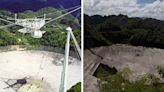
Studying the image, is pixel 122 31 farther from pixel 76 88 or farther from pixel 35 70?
pixel 35 70

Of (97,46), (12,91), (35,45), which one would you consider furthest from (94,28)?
(12,91)

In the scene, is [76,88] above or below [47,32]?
below

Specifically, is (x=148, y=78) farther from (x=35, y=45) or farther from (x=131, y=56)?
(x=35, y=45)

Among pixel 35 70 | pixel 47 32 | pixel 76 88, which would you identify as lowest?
pixel 76 88

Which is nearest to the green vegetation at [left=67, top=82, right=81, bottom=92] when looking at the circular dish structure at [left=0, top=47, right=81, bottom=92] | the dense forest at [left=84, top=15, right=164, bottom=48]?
the circular dish structure at [left=0, top=47, right=81, bottom=92]

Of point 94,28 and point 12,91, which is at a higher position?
point 94,28

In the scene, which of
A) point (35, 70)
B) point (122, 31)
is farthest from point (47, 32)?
point (122, 31)
